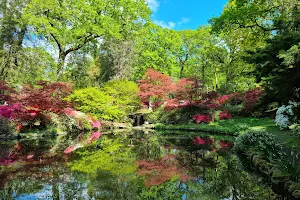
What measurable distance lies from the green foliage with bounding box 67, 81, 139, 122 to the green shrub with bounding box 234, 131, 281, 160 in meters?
12.7

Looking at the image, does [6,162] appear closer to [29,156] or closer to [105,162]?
[29,156]

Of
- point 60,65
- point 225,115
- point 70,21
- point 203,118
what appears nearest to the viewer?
point 203,118

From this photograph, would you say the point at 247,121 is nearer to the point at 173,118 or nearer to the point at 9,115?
the point at 173,118

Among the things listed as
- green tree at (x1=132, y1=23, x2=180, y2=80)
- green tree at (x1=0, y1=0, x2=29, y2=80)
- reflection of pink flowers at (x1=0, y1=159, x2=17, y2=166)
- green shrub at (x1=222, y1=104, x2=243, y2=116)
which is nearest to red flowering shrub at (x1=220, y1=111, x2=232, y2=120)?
green shrub at (x1=222, y1=104, x2=243, y2=116)

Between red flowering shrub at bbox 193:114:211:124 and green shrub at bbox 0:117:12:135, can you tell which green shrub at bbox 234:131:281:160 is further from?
green shrub at bbox 0:117:12:135

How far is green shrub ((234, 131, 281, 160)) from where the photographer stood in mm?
5793

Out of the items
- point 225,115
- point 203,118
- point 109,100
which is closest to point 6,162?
point 109,100

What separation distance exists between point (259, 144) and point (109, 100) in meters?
14.4

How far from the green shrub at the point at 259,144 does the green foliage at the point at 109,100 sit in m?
12.7

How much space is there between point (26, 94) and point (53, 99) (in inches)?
55.4

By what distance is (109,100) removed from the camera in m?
19.4

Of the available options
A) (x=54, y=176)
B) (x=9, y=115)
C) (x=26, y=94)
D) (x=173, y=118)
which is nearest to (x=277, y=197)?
(x=54, y=176)

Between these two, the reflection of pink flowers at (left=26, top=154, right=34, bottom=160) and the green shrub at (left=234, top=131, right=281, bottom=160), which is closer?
the green shrub at (left=234, top=131, right=281, bottom=160)

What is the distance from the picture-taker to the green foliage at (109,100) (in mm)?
17750
